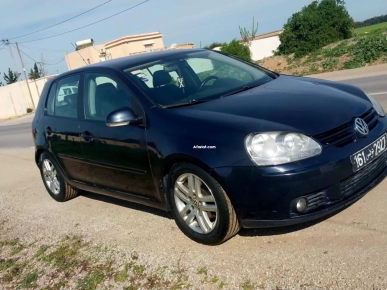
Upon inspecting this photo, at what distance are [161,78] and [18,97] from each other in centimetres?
4884

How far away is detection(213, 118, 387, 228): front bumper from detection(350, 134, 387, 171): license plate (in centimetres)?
4

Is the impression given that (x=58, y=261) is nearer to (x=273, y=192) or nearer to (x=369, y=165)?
(x=273, y=192)

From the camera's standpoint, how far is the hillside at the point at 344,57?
21.6 m

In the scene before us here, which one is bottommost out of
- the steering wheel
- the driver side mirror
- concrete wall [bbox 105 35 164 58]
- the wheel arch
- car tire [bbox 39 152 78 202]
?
car tire [bbox 39 152 78 202]

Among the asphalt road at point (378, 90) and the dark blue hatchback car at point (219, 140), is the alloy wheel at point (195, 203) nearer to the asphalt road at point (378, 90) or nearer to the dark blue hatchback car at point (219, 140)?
the dark blue hatchback car at point (219, 140)

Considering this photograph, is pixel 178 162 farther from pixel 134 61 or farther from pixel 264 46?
pixel 264 46

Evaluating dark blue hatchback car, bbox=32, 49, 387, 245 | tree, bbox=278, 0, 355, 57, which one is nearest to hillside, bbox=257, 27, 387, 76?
tree, bbox=278, 0, 355, 57

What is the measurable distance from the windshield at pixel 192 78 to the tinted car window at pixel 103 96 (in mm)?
174

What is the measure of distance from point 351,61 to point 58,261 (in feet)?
66.3

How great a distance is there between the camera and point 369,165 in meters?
3.81

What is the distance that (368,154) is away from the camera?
3.76m

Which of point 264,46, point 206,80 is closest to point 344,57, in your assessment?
point 206,80

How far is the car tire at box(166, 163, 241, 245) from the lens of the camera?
3.70 m

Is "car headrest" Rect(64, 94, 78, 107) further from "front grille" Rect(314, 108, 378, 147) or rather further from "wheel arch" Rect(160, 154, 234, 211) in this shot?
"front grille" Rect(314, 108, 378, 147)
